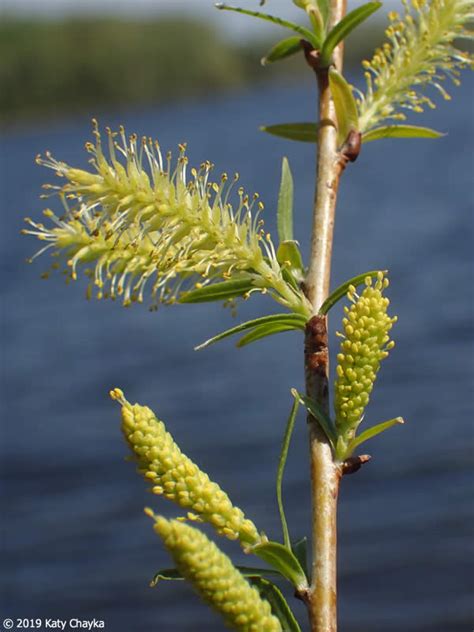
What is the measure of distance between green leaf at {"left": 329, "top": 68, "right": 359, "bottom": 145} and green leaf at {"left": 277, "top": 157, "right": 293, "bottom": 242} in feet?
0.25

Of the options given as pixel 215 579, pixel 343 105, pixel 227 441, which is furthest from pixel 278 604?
pixel 227 441

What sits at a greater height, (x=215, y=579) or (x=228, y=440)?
(x=228, y=440)

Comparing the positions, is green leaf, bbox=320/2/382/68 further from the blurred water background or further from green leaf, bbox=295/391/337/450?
the blurred water background

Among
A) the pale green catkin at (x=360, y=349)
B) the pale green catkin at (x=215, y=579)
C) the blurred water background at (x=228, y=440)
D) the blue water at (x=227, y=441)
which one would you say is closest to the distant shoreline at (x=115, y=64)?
the blurred water background at (x=228, y=440)

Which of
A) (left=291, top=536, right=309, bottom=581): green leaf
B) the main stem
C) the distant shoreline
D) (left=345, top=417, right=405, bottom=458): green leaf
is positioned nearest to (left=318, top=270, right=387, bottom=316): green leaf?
the main stem

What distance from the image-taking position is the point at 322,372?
0.97 m

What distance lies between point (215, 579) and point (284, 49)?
67cm

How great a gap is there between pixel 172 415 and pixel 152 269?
10082mm

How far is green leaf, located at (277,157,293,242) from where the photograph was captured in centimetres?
110

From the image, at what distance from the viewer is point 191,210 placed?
1004mm

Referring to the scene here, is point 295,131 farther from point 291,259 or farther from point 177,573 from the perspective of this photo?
point 177,573

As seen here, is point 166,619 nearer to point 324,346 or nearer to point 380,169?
point 324,346

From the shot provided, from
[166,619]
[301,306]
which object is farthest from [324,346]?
[166,619]

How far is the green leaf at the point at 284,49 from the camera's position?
1.15 metres
